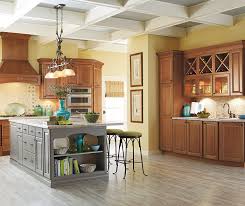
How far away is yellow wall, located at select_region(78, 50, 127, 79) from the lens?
10.9 meters

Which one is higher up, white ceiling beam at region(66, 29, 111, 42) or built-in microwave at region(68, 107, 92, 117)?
white ceiling beam at region(66, 29, 111, 42)

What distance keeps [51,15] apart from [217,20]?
11.0ft

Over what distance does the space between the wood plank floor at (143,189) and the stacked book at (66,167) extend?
10.3 inches

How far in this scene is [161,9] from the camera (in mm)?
6328

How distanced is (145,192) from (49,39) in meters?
5.41

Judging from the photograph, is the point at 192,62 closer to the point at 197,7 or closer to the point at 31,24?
the point at 197,7

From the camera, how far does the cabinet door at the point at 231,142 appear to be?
6.58 metres

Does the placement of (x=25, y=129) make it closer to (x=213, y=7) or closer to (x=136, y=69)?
(x=136, y=69)

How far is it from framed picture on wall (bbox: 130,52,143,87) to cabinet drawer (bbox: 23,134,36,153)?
3246 millimetres

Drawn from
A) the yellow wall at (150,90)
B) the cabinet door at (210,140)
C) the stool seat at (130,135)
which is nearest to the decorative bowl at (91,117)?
the stool seat at (130,135)

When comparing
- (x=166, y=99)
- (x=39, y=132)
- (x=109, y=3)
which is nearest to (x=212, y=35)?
(x=166, y=99)

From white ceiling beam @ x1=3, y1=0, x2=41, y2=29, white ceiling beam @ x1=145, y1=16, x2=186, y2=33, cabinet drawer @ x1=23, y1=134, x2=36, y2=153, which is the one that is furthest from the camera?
white ceiling beam @ x1=145, y1=16, x2=186, y2=33

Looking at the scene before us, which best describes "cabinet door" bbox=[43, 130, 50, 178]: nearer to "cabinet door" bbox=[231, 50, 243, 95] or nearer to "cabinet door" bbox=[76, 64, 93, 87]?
"cabinet door" bbox=[231, 50, 243, 95]

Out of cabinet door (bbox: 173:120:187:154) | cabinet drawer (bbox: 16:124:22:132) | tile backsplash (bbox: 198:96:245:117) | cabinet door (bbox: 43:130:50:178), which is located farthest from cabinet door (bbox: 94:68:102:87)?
cabinet door (bbox: 43:130:50:178)
